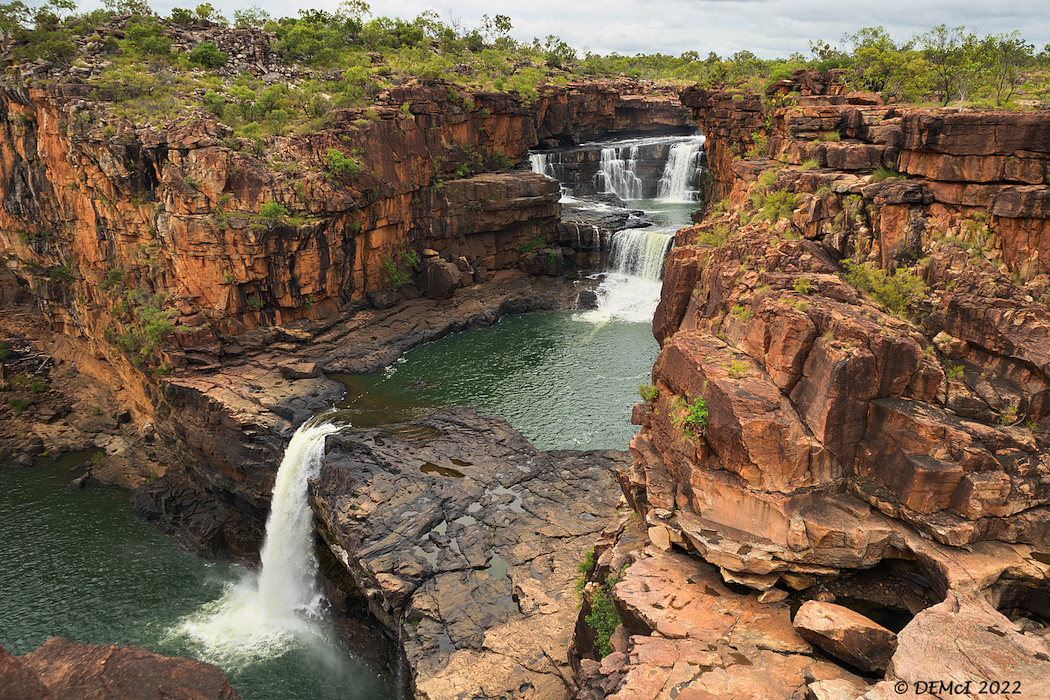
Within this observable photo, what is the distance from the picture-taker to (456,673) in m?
17.8

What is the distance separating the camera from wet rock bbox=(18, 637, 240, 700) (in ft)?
30.3

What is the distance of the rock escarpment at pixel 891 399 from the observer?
1254cm

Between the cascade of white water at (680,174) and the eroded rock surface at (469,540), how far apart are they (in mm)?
33637

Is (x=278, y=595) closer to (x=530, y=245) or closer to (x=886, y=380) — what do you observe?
(x=886, y=380)

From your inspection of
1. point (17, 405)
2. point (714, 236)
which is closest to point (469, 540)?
point (714, 236)

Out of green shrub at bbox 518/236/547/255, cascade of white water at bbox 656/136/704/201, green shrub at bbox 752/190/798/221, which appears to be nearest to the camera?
green shrub at bbox 752/190/798/221

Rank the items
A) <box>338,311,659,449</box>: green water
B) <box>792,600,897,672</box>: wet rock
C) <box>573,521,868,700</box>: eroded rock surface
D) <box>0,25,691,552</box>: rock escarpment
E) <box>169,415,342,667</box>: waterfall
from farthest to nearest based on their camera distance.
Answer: <box>0,25,691,552</box>: rock escarpment → <box>338,311,659,449</box>: green water → <box>169,415,342,667</box>: waterfall → <box>573,521,868,700</box>: eroded rock surface → <box>792,600,897,672</box>: wet rock

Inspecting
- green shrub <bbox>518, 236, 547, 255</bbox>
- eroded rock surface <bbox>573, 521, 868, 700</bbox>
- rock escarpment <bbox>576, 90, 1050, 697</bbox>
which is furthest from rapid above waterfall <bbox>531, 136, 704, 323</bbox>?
eroded rock surface <bbox>573, 521, 868, 700</bbox>

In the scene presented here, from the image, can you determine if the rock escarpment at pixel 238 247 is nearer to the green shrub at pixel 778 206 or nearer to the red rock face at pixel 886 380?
the red rock face at pixel 886 380

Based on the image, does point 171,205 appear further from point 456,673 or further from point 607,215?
point 607,215

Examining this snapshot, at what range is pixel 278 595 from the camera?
24141 mm

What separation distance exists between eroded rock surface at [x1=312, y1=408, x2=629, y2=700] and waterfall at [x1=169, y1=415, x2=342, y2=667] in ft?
3.81

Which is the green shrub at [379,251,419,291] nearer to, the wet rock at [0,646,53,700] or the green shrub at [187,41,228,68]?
the green shrub at [187,41,228,68]

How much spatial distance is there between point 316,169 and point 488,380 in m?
14.6
